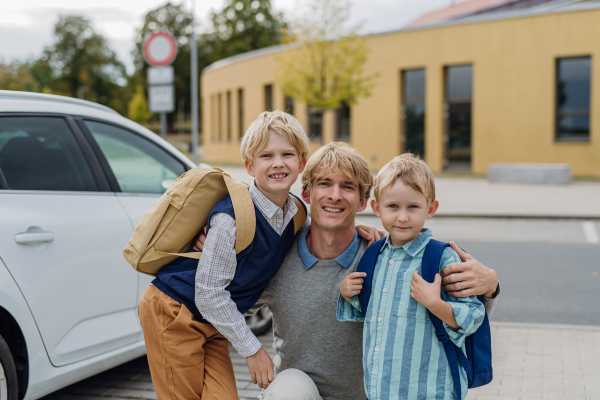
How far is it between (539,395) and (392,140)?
22251 millimetres

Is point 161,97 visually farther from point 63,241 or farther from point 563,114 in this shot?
point 563,114

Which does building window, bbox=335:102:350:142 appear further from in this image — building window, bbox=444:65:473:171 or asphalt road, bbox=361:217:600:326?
asphalt road, bbox=361:217:600:326

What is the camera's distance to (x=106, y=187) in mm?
3492

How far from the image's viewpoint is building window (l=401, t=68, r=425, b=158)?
2491 cm

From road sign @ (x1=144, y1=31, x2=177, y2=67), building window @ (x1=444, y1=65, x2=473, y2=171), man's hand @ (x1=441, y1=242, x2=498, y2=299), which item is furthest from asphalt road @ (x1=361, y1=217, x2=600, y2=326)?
building window @ (x1=444, y1=65, x2=473, y2=171)

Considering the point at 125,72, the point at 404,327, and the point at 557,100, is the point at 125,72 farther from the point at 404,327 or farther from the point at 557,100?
the point at 404,327

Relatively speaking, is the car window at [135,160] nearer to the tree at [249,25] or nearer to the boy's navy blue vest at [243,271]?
the boy's navy blue vest at [243,271]

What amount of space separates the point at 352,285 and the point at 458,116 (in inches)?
911

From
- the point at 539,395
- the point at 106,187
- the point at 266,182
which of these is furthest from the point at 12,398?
the point at 539,395

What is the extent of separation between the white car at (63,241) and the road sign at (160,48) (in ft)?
19.8

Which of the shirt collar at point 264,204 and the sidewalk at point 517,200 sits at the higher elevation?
the shirt collar at point 264,204

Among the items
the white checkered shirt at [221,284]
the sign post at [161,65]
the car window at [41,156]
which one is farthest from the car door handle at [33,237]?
the sign post at [161,65]

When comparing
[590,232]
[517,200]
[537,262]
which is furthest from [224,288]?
[517,200]

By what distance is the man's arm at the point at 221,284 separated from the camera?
7.15ft
